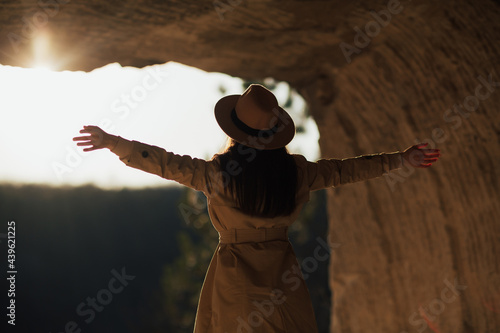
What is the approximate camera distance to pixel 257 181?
2.37 m

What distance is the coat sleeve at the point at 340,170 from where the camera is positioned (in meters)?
2.56

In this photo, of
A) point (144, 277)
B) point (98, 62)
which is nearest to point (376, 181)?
point (98, 62)

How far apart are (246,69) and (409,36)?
1.31m

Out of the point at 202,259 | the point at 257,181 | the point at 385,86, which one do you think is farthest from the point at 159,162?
the point at 202,259

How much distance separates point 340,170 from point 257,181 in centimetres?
43

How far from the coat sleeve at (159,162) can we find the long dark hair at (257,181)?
0.13m

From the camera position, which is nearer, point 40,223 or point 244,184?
point 244,184

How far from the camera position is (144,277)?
18156 millimetres

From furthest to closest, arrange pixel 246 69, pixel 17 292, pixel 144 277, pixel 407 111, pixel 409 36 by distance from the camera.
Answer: pixel 144 277 → pixel 17 292 → pixel 246 69 → pixel 407 111 → pixel 409 36

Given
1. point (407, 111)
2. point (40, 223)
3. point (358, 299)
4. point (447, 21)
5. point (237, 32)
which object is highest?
point (40, 223)

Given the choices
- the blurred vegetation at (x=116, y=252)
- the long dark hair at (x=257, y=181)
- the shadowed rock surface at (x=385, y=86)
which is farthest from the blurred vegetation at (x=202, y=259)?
the long dark hair at (x=257, y=181)

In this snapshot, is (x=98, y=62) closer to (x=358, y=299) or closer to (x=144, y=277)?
(x=358, y=299)

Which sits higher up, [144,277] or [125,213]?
[125,213]

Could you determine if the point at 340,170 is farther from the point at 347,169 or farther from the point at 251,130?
the point at 251,130
